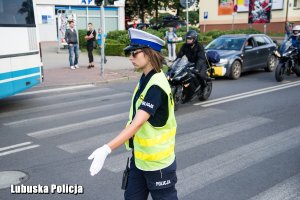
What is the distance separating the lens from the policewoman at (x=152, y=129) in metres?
2.73

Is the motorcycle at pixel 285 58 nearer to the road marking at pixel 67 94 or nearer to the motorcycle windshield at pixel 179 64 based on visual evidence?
the motorcycle windshield at pixel 179 64

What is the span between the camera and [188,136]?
686cm

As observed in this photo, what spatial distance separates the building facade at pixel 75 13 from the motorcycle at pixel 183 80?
25.4 metres

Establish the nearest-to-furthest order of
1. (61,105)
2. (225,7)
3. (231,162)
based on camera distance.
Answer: (231,162), (61,105), (225,7)

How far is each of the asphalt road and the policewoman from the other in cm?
161

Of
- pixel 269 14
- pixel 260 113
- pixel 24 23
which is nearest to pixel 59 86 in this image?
pixel 24 23

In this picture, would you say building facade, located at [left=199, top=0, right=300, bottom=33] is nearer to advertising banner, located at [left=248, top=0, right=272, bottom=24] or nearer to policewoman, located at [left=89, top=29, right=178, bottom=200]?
advertising banner, located at [left=248, top=0, right=272, bottom=24]

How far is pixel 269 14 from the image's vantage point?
43.1m

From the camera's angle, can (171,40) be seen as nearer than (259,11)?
Yes

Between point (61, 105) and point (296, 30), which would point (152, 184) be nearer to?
point (61, 105)

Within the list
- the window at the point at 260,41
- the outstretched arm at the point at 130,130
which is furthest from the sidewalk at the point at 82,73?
the outstretched arm at the point at 130,130

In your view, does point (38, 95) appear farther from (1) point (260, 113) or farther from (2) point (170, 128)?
(2) point (170, 128)

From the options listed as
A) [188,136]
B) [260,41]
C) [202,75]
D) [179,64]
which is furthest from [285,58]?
[188,136]

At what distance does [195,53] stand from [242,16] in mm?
Answer: 43096
